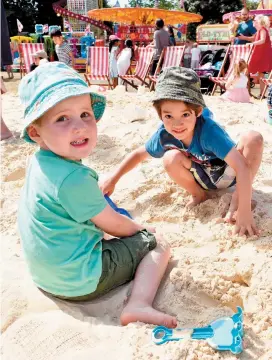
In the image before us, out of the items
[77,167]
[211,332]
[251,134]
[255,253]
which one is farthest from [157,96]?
[211,332]

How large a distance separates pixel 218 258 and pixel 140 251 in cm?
38

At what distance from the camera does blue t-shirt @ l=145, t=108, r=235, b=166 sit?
1.90 metres

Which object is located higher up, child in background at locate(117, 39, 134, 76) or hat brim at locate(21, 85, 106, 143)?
hat brim at locate(21, 85, 106, 143)

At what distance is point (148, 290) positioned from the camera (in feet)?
4.73

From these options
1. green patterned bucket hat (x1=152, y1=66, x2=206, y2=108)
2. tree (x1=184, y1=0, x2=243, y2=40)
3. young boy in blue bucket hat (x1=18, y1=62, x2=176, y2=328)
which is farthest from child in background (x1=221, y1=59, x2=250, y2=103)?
tree (x1=184, y1=0, x2=243, y2=40)

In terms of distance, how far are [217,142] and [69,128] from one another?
0.84 meters

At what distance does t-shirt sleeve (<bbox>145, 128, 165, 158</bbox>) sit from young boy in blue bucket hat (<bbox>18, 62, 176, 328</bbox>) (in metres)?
0.74

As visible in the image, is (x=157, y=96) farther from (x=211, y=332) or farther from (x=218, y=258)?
(x=211, y=332)

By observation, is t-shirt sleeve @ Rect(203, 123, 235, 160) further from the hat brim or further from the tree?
the tree

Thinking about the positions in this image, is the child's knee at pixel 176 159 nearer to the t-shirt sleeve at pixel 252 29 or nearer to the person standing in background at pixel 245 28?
the person standing in background at pixel 245 28

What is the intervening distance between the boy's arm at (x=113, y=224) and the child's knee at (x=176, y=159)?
0.61 m

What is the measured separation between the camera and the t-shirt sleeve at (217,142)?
1884 mm

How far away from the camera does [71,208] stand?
52.8 inches

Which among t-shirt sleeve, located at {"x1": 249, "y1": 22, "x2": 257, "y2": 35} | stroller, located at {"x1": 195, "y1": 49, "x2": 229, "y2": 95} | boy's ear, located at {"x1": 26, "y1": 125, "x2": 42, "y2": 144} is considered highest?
boy's ear, located at {"x1": 26, "y1": 125, "x2": 42, "y2": 144}
